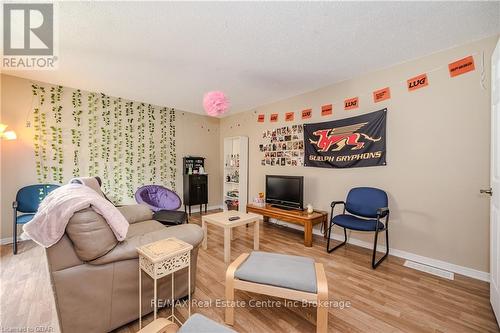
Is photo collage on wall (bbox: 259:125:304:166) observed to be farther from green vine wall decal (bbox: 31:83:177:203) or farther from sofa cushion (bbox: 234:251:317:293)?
sofa cushion (bbox: 234:251:317:293)

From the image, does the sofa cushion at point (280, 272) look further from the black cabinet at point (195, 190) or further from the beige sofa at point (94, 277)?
the black cabinet at point (195, 190)

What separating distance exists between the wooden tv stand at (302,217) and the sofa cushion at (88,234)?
7.72 ft

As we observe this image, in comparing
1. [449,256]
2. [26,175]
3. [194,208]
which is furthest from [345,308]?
[26,175]

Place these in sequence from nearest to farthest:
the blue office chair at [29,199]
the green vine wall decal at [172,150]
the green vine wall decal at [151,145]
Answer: the blue office chair at [29,199] < the green vine wall decal at [151,145] < the green vine wall decal at [172,150]

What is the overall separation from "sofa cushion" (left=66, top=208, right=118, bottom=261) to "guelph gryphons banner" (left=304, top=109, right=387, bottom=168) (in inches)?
116

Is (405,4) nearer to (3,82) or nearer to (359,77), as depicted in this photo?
(359,77)

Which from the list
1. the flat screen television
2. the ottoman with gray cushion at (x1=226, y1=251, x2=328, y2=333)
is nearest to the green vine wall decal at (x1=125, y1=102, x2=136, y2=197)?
the flat screen television

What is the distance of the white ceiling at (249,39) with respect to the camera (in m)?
1.70

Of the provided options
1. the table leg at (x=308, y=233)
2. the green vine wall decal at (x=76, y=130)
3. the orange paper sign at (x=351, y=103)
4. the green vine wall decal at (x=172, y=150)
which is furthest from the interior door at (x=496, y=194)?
the green vine wall decal at (x=76, y=130)

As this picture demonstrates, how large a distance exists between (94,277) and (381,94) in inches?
139

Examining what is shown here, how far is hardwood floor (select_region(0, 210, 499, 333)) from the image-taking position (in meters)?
1.50

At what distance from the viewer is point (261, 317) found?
1579 millimetres

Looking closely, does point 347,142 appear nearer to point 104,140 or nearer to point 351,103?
point 351,103

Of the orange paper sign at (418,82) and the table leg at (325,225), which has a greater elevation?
the orange paper sign at (418,82)
